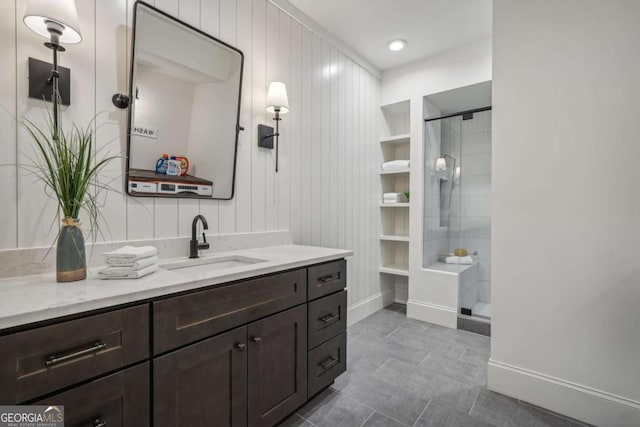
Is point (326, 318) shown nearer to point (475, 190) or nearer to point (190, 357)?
point (190, 357)

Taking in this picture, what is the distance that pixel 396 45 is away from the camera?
2.88 metres

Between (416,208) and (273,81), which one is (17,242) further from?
(416,208)

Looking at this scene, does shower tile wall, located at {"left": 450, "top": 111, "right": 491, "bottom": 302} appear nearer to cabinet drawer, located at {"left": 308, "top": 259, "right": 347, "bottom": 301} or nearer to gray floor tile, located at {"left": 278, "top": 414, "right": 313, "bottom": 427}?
cabinet drawer, located at {"left": 308, "top": 259, "right": 347, "bottom": 301}

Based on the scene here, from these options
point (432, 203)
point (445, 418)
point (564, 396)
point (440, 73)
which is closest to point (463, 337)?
point (564, 396)

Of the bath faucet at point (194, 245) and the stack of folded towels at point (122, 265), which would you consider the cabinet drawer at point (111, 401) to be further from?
the bath faucet at point (194, 245)

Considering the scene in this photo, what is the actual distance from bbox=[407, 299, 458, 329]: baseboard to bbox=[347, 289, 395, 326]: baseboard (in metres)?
0.35

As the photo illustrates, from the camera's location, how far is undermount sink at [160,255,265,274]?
5.06 feet

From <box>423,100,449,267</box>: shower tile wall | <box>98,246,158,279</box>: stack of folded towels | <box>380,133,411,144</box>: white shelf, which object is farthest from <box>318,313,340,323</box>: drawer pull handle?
<box>380,133,411,144</box>: white shelf

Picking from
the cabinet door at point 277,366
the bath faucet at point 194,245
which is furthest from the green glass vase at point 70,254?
the cabinet door at point 277,366

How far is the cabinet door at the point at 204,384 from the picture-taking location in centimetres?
103

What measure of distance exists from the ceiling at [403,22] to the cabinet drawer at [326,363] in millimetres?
2464

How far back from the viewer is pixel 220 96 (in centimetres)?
184

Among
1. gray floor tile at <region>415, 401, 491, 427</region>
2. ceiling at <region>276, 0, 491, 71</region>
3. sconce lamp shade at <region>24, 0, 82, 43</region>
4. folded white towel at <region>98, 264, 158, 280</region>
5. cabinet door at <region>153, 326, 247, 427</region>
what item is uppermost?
ceiling at <region>276, 0, 491, 71</region>

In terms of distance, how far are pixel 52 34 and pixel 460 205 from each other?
10.9 ft
